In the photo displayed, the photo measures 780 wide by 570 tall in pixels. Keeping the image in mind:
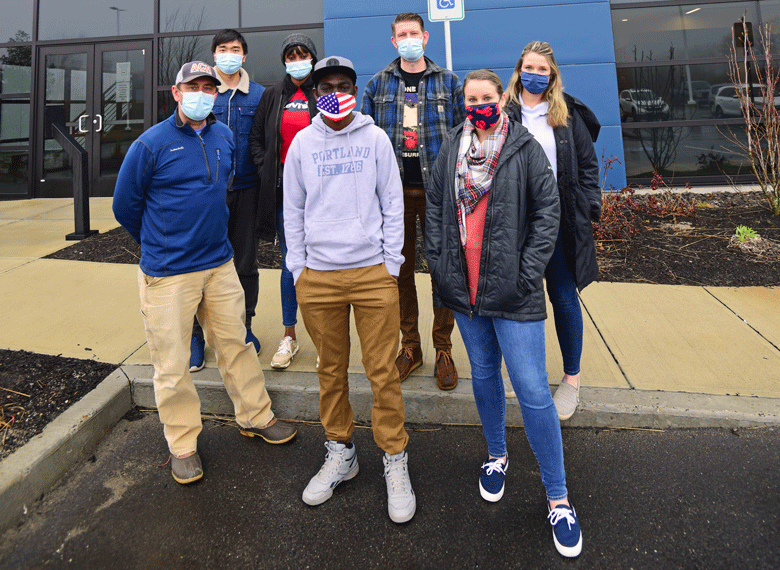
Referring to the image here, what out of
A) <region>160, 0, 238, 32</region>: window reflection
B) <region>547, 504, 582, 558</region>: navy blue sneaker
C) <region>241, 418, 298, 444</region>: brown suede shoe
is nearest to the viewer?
<region>547, 504, 582, 558</region>: navy blue sneaker

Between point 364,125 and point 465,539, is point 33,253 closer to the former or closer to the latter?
point 364,125

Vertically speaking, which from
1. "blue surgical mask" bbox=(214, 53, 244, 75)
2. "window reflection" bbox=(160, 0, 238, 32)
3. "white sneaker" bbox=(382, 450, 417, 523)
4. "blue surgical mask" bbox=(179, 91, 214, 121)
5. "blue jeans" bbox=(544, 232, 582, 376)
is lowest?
"white sneaker" bbox=(382, 450, 417, 523)

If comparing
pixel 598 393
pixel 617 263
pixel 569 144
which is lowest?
pixel 598 393

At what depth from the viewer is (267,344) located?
422cm

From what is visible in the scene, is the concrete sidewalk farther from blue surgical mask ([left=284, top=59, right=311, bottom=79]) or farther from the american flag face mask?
blue surgical mask ([left=284, top=59, right=311, bottom=79])

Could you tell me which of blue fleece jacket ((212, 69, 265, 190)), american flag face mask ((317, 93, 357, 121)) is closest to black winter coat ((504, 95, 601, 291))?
american flag face mask ((317, 93, 357, 121))

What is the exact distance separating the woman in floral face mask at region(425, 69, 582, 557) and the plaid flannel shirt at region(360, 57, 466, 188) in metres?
0.74

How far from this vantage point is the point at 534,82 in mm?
2893

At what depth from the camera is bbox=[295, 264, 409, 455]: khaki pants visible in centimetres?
266

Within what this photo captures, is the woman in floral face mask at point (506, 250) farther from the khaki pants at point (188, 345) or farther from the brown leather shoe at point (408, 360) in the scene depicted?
the khaki pants at point (188, 345)

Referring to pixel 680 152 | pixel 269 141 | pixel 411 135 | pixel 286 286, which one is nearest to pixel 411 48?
pixel 411 135

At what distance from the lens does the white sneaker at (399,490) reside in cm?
→ 257

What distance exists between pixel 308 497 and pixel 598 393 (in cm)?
185

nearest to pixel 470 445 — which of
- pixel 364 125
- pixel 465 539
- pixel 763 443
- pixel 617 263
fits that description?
pixel 465 539
